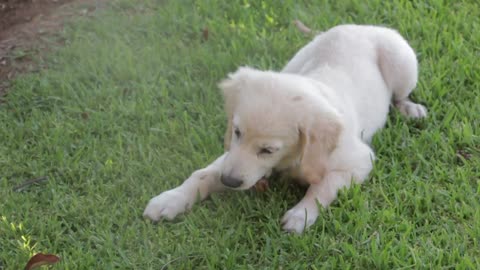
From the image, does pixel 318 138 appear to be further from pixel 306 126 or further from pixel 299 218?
pixel 299 218

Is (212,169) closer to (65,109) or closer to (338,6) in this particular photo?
(65,109)

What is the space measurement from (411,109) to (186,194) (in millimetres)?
1681

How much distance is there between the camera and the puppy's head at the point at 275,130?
14.2 feet

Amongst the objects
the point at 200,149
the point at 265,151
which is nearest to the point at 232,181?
the point at 265,151

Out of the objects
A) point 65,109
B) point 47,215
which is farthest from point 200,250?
point 65,109

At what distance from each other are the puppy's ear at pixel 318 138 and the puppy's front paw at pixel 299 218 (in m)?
0.21

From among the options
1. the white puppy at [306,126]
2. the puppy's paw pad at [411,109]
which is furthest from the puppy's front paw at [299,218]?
the puppy's paw pad at [411,109]

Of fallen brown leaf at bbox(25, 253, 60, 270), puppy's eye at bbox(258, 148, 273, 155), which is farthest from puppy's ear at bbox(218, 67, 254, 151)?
fallen brown leaf at bbox(25, 253, 60, 270)

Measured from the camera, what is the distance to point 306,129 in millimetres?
4371

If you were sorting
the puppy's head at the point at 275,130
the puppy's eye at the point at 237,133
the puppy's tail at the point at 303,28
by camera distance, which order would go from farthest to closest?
the puppy's tail at the point at 303,28 < the puppy's eye at the point at 237,133 < the puppy's head at the point at 275,130

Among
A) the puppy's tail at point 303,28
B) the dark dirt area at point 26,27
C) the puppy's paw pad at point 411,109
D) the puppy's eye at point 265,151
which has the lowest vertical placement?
the puppy's paw pad at point 411,109

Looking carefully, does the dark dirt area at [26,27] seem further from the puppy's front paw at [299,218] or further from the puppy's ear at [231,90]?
the puppy's front paw at [299,218]

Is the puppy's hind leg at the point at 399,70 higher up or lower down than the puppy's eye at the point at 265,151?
lower down

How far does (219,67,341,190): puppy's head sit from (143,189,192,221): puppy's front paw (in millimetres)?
409
